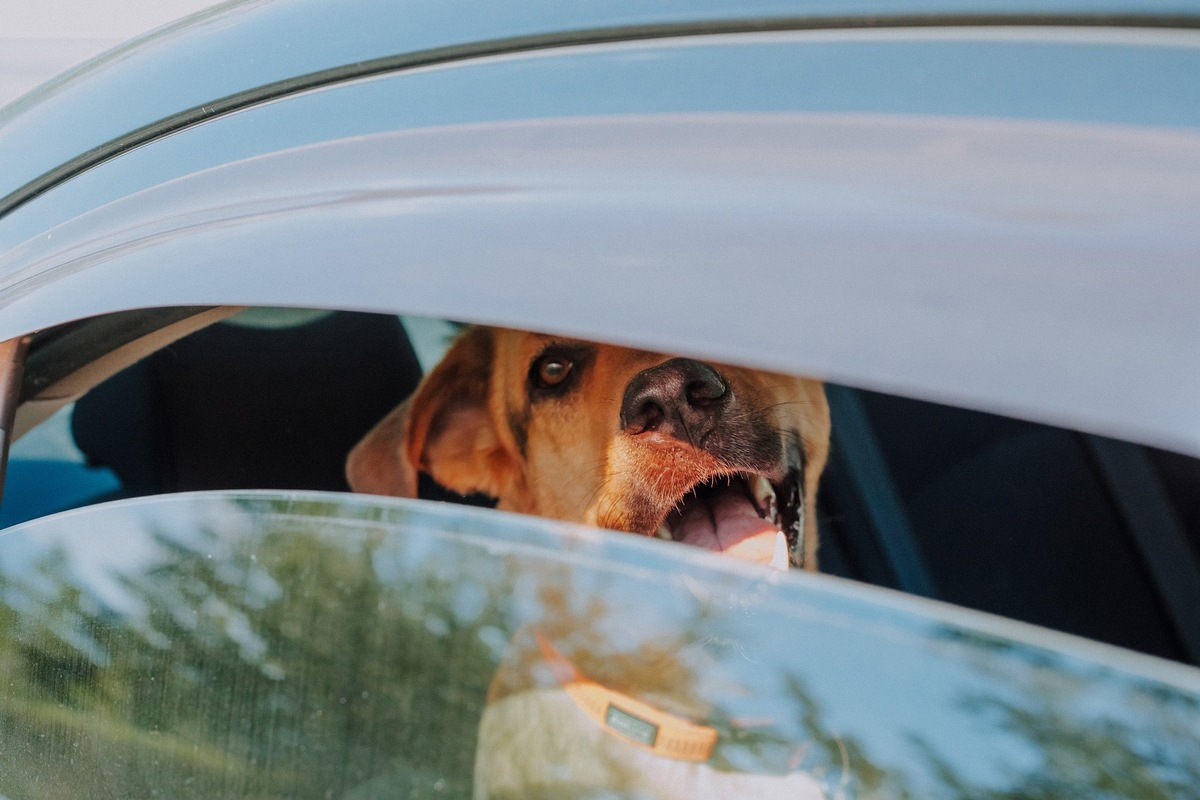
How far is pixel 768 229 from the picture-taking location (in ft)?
2.26

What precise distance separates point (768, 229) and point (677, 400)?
0.95 metres

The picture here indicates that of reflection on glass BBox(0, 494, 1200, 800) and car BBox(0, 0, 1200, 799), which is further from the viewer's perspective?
reflection on glass BBox(0, 494, 1200, 800)

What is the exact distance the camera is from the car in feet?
2.06

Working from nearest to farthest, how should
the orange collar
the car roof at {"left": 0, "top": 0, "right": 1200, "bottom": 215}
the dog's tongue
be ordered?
the car roof at {"left": 0, "top": 0, "right": 1200, "bottom": 215} < the orange collar < the dog's tongue

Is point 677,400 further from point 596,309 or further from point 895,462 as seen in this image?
point 895,462

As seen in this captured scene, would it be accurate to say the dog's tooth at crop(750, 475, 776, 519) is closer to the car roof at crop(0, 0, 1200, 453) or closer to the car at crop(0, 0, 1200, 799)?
the car at crop(0, 0, 1200, 799)

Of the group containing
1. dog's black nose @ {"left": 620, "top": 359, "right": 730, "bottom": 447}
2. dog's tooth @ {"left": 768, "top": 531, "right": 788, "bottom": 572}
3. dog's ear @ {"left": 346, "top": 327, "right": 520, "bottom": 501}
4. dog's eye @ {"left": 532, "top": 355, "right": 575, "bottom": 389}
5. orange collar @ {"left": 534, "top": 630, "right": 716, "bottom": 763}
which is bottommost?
orange collar @ {"left": 534, "top": 630, "right": 716, "bottom": 763}

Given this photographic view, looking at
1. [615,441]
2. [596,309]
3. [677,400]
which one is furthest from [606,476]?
[596,309]

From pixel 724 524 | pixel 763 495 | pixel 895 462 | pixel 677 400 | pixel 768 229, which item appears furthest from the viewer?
pixel 895 462

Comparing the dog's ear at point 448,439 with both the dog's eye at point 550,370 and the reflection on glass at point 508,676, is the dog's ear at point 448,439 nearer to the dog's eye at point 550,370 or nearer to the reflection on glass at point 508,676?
the dog's eye at point 550,370

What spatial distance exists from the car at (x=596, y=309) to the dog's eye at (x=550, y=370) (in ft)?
2.79

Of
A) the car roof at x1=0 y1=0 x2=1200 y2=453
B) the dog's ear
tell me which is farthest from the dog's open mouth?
the car roof at x1=0 y1=0 x2=1200 y2=453

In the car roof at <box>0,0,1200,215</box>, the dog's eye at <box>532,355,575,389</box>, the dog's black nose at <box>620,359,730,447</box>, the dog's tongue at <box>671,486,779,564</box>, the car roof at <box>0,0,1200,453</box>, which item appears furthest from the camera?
the dog's eye at <box>532,355,575,389</box>

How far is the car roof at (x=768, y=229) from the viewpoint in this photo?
0.59 meters
